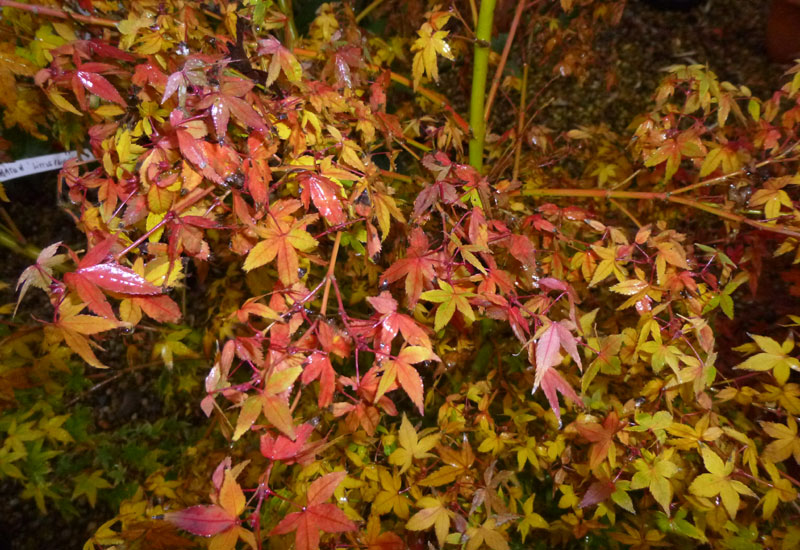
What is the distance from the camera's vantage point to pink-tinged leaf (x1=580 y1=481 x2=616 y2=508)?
1.07 metres

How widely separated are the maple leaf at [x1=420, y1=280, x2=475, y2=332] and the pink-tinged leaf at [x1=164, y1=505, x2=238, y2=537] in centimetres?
49

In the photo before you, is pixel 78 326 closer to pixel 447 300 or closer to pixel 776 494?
pixel 447 300

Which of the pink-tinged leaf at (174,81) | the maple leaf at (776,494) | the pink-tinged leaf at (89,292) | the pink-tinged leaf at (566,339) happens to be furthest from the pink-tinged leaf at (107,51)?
the maple leaf at (776,494)

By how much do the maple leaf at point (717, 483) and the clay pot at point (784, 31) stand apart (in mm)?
2892

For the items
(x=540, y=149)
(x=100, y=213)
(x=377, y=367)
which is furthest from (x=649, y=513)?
(x=100, y=213)

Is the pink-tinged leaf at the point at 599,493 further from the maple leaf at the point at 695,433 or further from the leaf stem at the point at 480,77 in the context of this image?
the leaf stem at the point at 480,77

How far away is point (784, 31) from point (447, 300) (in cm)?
330

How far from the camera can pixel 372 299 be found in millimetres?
871

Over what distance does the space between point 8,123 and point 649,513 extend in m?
2.15

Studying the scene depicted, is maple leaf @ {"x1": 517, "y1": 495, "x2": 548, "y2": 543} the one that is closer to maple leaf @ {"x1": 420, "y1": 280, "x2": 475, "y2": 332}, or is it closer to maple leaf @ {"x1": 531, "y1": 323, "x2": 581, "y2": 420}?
maple leaf @ {"x1": 531, "y1": 323, "x2": 581, "y2": 420}

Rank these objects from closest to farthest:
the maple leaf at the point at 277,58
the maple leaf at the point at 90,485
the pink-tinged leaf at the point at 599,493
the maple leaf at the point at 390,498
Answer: the maple leaf at the point at 277,58, the pink-tinged leaf at the point at 599,493, the maple leaf at the point at 390,498, the maple leaf at the point at 90,485

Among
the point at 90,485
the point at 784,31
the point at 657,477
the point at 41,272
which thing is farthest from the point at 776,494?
the point at 784,31

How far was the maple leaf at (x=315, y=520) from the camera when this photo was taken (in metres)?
0.81

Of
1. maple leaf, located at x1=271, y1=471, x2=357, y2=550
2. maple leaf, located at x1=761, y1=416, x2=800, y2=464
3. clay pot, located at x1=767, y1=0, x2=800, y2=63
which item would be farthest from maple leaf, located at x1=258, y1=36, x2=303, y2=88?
clay pot, located at x1=767, y1=0, x2=800, y2=63
